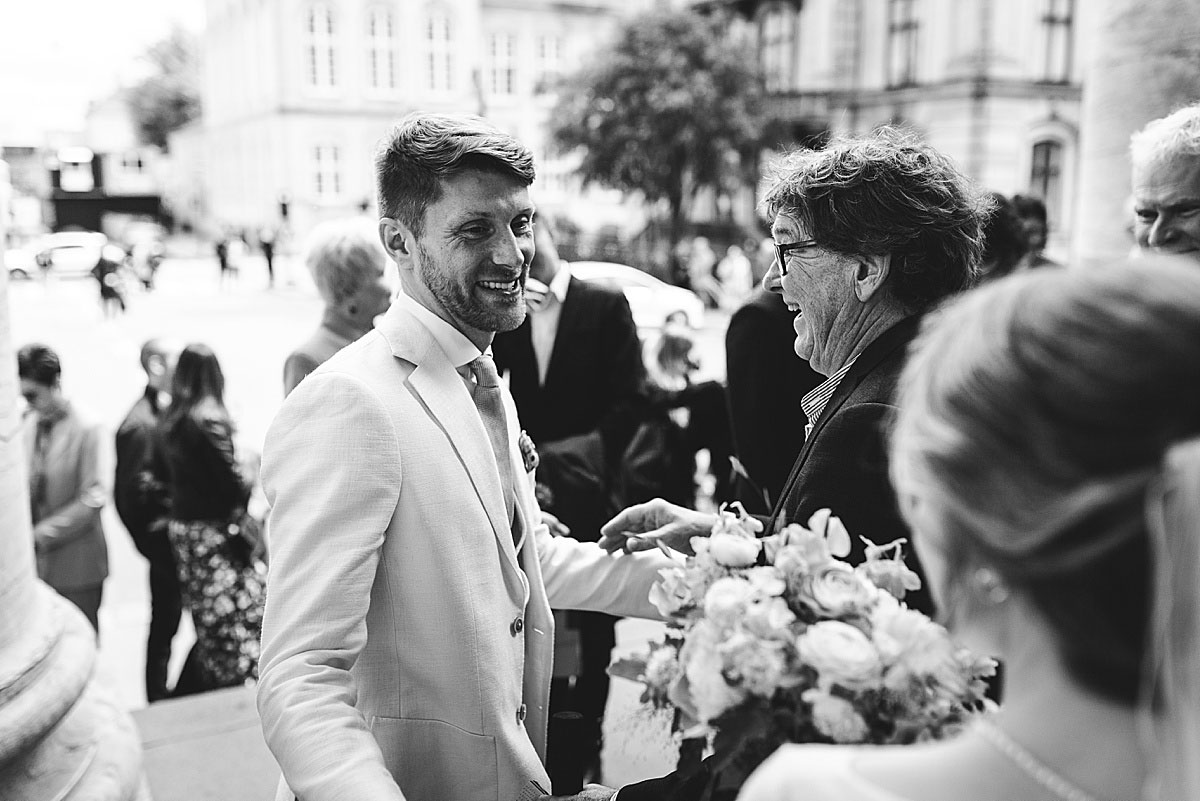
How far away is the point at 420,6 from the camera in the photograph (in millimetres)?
45500

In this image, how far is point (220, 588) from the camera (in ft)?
14.6

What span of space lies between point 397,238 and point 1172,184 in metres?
2.28

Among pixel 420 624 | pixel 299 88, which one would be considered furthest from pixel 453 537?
pixel 299 88

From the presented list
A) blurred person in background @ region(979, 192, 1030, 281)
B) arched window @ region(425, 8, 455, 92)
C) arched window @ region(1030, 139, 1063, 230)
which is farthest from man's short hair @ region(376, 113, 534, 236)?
arched window @ region(425, 8, 455, 92)

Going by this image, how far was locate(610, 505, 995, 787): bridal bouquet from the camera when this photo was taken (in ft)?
3.96

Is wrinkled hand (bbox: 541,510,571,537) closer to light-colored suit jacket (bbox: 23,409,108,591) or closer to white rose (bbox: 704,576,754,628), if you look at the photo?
white rose (bbox: 704,576,754,628)

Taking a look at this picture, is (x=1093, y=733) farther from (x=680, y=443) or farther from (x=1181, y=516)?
(x=680, y=443)

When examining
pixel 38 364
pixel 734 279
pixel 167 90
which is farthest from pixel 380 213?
pixel 167 90

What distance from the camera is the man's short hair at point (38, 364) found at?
15.5ft

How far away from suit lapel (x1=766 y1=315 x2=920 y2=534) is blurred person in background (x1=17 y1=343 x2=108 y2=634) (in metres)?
3.82

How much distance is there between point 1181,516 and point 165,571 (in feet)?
15.6

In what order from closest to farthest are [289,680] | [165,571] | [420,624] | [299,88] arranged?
1. [289,680]
2. [420,624]
3. [165,571]
4. [299,88]

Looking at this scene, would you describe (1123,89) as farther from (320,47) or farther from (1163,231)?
(320,47)

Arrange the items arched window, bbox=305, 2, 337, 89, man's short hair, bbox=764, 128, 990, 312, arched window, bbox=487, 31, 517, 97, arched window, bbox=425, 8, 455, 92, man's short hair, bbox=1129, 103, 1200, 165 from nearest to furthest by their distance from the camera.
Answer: man's short hair, bbox=764, 128, 990, 312 → man's short hair, bbox=1129, 103, 1200, 165 → arched window, bbox=305, 2, 337, 89 → arched window, bbox=425, 8, 455, 92 → arched window, bbox=487, 31, 517, 97
